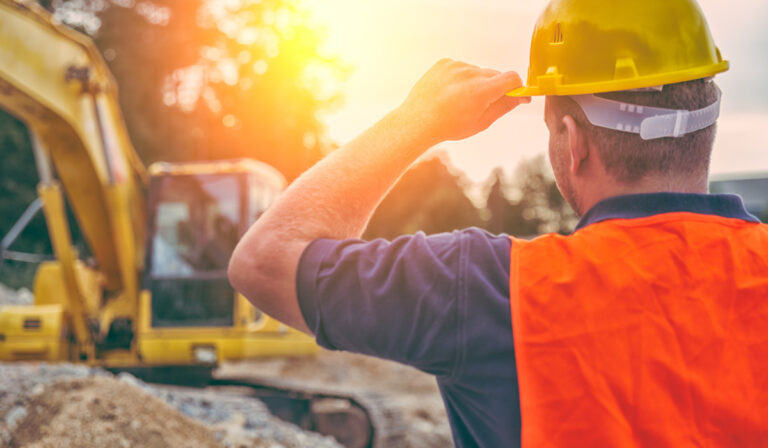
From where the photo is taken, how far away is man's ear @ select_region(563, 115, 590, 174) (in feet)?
4.24

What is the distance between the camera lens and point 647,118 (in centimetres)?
124

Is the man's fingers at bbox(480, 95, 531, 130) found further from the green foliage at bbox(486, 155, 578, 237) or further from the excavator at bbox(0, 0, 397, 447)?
the green foliage at bbox(486, 155, 578, 237)

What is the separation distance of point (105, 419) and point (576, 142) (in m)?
4.08

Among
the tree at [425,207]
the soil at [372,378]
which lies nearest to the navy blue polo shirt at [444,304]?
the soil at [372,378]

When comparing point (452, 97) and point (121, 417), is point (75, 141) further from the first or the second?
point (452, 97)

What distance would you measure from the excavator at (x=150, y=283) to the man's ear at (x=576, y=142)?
6.15m

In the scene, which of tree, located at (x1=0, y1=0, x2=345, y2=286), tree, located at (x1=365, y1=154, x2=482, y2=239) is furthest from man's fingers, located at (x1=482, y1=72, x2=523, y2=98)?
tree, located at (x1=365, y1=154, x2=482, y2=239)

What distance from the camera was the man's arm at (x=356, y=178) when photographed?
1.28 meters

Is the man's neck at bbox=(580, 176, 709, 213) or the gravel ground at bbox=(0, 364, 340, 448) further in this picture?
the gravel ground at bbox=(0, 364, 340, 448)

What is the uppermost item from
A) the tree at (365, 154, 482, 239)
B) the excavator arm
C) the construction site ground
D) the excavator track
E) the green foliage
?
the excavator arm

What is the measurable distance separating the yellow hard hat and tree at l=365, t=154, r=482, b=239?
29.1 meters

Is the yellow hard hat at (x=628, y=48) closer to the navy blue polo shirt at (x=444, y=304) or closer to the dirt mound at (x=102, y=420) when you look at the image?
the navy blue polo shirt at (x=444, y=304)

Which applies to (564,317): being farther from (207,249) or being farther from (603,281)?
(207,249)

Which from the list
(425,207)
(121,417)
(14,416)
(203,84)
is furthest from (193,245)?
(425,207)
